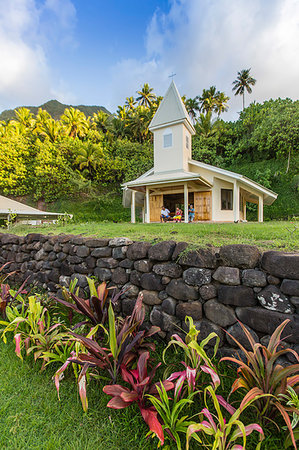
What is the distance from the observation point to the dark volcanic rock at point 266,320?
1.84 m

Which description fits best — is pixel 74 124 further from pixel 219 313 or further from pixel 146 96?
pixel 219 313

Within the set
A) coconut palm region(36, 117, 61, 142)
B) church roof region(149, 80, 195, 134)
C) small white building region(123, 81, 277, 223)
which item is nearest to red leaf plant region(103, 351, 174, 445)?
small white building region(123, 81, 277, 223)

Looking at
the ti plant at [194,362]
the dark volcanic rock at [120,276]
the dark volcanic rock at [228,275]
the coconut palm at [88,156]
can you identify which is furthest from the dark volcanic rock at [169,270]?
the coconut palm at [88,156]

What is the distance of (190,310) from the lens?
2402 millimetres

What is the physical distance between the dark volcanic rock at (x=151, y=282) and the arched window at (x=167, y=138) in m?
9.94

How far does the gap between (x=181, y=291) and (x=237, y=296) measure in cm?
63

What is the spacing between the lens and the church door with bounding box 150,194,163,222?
11609 millimetres

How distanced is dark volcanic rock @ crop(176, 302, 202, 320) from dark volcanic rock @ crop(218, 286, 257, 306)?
28 centimetres

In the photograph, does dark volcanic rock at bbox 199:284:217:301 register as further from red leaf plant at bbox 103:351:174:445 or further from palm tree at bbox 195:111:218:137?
palm tree at bbox 195:111:218:137

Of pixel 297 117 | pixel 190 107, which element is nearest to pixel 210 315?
pixel 297 117

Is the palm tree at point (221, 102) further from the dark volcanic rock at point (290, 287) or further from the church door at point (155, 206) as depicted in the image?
the dark volcanic rock at point (290, 287)

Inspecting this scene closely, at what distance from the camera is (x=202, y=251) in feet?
7.99

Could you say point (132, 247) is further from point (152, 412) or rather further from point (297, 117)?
point (297, 117)

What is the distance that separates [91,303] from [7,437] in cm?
131
